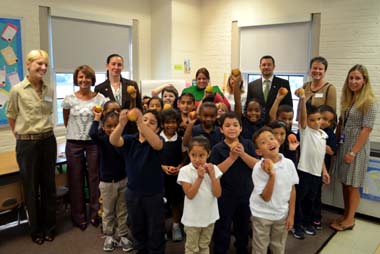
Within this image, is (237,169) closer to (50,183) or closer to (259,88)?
(259,88)

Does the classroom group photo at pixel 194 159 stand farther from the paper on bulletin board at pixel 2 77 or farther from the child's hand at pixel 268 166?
the paper on bulletin board at pixel 2 77

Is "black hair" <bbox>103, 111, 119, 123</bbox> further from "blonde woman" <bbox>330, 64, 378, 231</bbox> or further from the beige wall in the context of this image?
"blonde woman" <bbox>330, 64, 378, 231</bbox>

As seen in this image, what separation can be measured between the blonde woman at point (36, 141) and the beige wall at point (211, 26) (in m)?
1.28

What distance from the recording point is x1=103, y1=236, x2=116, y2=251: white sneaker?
8.88ft

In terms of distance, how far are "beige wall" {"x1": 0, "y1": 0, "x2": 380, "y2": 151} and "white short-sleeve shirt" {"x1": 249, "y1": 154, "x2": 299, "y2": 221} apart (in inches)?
98.3

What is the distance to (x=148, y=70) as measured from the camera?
5320 millimetres

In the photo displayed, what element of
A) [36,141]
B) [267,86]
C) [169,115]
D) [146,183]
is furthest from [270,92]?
[36,141]

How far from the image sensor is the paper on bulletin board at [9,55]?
11.8ft

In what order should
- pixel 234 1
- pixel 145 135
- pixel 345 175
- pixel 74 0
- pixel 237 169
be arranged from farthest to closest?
pixel 234 1, pixel 74 0, pixel 345 175, pixel 237 169, pixel 145 135

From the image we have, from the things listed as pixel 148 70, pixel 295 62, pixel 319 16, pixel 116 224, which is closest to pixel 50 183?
pixel 116 224

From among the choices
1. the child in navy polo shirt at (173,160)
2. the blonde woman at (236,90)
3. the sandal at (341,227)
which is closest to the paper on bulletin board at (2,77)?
the child in navy polo shirt at (173,160)

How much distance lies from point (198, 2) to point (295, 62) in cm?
191

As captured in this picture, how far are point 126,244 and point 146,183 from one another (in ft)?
2.39

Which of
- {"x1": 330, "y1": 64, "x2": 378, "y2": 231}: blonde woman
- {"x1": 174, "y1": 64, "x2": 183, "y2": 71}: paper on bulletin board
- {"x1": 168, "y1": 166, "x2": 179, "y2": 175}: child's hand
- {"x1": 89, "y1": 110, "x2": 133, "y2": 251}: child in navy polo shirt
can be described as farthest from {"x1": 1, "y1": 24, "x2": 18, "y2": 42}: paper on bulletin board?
{"x1": 330, "y1": 64, "x2": 378, "y2": 231}: blonde woman
